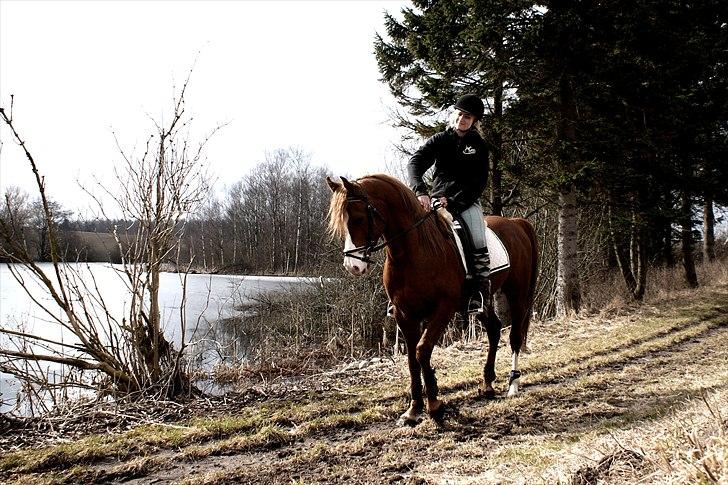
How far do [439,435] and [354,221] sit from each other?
6.72ft

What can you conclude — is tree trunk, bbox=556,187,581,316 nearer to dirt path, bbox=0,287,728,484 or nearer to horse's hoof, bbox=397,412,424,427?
dirt path, bbox=0,287,728,484

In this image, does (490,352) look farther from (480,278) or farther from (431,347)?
(431,347)

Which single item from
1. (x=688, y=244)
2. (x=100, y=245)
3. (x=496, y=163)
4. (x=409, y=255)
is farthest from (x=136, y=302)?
(x=688, y=244)

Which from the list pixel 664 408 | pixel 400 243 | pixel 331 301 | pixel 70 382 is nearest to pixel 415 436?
pixel 400 243

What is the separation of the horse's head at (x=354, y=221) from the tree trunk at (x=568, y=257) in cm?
801

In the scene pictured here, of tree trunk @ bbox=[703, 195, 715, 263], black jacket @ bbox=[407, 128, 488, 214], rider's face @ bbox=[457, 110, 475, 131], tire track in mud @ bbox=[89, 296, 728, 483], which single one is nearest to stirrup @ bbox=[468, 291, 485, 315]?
black jacket @ bbox=[407, 128, 488, 214]

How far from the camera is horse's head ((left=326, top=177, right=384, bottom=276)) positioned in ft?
12.1

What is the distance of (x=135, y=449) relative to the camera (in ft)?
12.7

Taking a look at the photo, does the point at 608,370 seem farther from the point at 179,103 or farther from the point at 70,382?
the point at 70,382

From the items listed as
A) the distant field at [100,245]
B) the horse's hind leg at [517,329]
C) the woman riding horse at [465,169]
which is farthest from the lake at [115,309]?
the horse's hind leg at [517,329]

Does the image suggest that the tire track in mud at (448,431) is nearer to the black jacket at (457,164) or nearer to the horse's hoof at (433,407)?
the horse's hoof at (433,407)

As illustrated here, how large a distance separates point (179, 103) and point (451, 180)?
12.1 ft

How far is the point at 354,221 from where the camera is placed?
3.75m

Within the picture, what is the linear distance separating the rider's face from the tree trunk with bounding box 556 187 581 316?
6.69m
